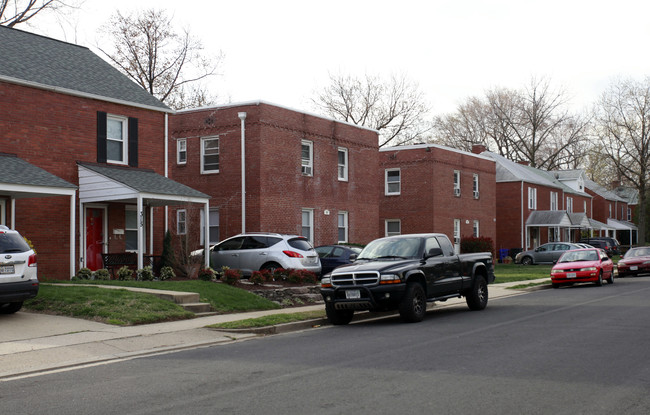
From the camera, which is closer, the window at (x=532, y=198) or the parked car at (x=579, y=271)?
the parked car at (x=579, y=271)

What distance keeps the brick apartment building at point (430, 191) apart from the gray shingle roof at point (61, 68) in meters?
19.0

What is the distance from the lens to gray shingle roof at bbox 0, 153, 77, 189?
17.0m

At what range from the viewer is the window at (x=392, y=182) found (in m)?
40.2

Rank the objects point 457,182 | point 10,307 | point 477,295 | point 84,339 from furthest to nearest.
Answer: point 457,182
point 477,295
point 10,307
point 84,339

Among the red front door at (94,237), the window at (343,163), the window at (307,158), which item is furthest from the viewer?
the window at (343,163)

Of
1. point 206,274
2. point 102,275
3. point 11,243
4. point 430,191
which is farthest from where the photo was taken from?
point 430,191

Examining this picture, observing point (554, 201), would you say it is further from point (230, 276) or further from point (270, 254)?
point (230, 276)

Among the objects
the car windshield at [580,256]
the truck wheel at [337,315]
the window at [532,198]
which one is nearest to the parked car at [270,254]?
the truck wheel at [337,315]

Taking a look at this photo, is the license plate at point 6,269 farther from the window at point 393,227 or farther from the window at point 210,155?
the window at point 393,227

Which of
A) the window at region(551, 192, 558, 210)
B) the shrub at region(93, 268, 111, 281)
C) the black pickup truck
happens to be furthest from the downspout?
the window at region(551, 192, 558, 210)

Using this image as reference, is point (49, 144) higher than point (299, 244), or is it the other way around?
point (49, 144)

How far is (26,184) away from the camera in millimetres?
17016

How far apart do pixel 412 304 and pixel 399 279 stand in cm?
63

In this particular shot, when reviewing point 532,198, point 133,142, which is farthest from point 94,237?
point 532,198
